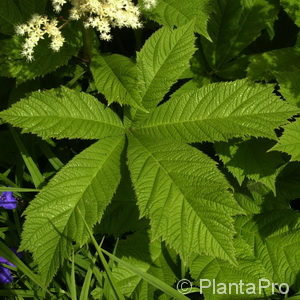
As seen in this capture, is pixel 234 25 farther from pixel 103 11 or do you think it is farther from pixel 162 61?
pixel 103 11

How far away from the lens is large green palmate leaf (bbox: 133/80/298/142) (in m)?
2.08

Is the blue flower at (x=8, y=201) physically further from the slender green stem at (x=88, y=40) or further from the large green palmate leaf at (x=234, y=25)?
the large green palmate leaf at (x=234, y=25)

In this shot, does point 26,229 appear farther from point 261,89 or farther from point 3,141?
point 261,89

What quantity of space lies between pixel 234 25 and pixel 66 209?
153cm

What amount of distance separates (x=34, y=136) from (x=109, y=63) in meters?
0.79

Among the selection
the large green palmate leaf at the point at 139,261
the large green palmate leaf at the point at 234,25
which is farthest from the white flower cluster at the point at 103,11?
the large green palmate leaf at the point at 139,261

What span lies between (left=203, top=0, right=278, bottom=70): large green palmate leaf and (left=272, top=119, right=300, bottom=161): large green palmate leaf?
76cm

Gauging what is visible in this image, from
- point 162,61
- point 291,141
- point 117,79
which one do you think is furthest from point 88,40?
point 291,141

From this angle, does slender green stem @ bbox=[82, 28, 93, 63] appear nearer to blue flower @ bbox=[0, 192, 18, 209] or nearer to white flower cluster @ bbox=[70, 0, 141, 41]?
white flower cluster @ bbox=[70, 0, 141, 41]

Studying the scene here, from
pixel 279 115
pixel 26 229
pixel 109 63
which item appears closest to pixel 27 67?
pixel 109 63

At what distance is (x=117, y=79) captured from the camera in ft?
7.10

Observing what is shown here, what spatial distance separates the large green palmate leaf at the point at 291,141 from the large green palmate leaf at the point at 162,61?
2.04 feet

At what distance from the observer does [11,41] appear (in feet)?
7.65

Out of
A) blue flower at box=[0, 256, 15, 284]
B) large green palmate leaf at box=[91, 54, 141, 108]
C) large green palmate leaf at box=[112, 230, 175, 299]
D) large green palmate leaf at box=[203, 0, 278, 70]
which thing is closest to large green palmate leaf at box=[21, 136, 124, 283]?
large green palmate leaf at box=[91, 54, 141, 108]
